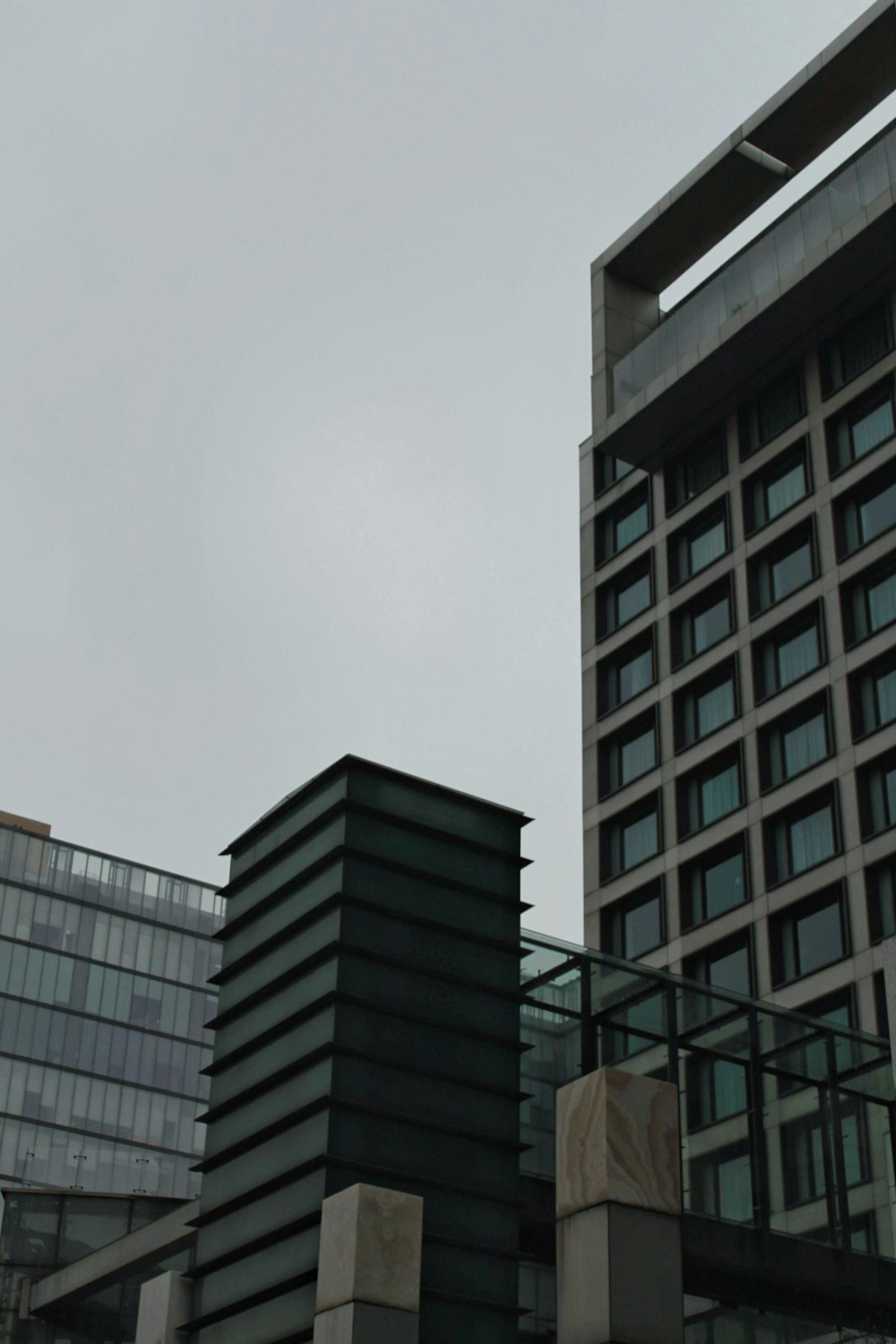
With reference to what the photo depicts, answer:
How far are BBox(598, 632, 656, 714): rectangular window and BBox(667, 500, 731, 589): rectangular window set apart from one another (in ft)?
7.79

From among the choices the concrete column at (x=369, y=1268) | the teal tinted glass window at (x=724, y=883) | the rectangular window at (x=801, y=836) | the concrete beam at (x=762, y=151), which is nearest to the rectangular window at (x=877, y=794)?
the rectangular window at (x=801, y=836)

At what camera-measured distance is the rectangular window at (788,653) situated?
185ft

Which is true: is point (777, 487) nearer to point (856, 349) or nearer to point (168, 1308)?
point (856, 349)

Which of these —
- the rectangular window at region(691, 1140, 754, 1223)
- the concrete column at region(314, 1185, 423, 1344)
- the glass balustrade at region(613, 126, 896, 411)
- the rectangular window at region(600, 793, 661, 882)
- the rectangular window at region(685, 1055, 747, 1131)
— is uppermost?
the glass balustrade at region(613, 126, 896, 411)

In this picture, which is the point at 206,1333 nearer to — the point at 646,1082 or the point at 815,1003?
the point at 646,1082

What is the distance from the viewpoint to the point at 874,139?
193 feet

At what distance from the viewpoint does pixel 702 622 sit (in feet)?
202

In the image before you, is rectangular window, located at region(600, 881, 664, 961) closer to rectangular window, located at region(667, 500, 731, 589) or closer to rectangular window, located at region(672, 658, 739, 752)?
rectangular window, located at region(672, 658, 739, 752)

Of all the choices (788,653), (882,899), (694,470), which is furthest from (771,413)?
(882,899)

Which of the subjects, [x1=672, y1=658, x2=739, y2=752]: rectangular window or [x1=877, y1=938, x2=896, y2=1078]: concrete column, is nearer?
[x1=877, y1=938, x2=896, y2=1078]: concrete column

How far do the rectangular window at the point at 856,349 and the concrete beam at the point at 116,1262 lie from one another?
3552cm

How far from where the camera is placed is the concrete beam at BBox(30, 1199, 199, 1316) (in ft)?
106

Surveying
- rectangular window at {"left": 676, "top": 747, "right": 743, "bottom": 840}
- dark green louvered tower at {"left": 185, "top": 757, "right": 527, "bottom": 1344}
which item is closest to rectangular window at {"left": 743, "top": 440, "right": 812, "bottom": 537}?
rectangular window at {"left": 676, "top": 747, "right": 743, "bottom": 840}

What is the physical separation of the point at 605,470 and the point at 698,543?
6.98 metres
